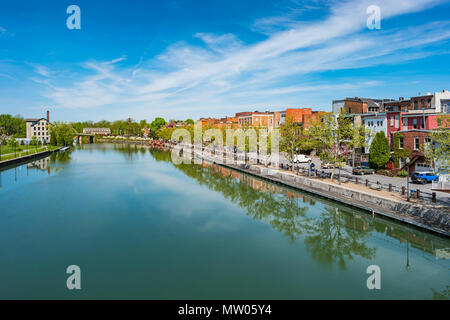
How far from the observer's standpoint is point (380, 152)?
112 feet

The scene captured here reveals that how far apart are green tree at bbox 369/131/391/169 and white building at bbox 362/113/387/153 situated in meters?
2.82

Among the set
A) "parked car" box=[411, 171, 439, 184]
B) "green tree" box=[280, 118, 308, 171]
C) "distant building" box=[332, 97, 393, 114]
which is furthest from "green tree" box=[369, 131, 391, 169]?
"distant building" box=[332, 97, 393, 114]

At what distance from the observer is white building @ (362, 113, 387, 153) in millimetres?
37734

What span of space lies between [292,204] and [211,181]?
14.7 meters

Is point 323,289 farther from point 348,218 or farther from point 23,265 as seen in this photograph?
point 23,265

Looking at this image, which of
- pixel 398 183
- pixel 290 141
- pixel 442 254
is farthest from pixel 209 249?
pixel 290 141

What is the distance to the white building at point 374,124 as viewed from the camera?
37.7 metres

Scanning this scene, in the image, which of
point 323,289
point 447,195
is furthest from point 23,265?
point 447,195

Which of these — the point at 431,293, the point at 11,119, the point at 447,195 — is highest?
the point at 11,119

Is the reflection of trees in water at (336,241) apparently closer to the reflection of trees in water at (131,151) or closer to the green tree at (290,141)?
the green tree at (290,141)

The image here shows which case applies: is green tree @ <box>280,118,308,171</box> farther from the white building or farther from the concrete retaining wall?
the white building

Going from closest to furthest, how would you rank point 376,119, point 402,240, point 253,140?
point 402,240, point 376,119, point 253,140

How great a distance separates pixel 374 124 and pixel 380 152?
22.5ft

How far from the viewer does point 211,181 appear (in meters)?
39.5
